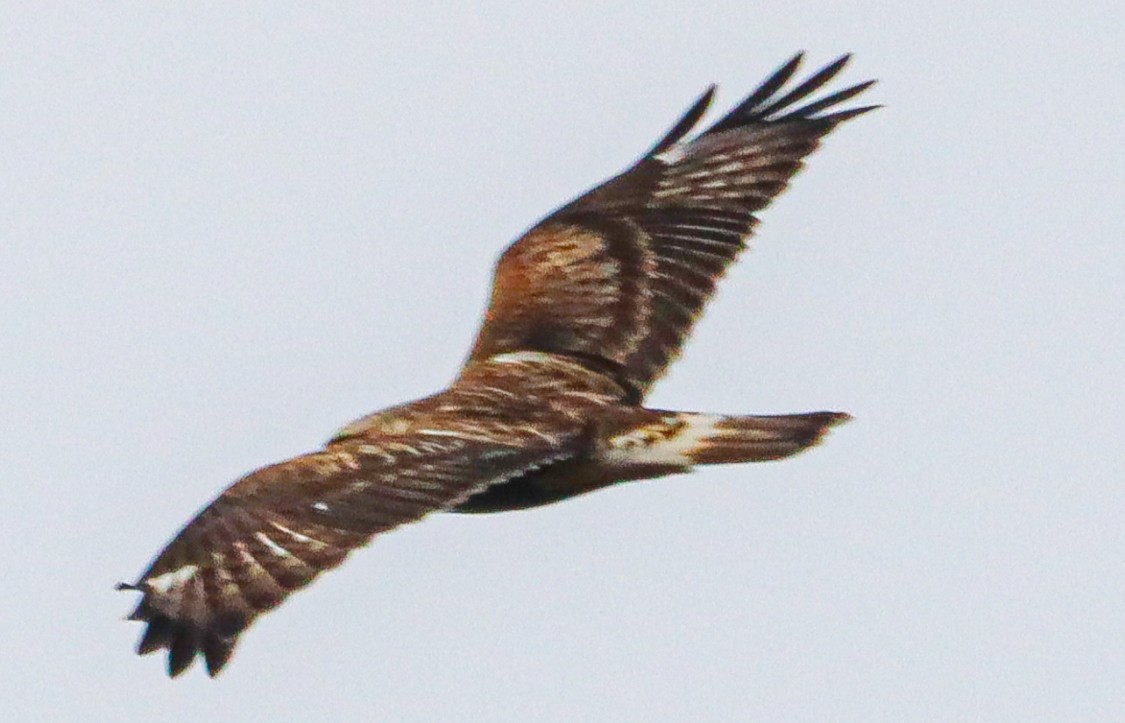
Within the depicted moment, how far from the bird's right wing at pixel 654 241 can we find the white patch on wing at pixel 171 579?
2.86 m

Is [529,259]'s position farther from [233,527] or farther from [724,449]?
[233,527]

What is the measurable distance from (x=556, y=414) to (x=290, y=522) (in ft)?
5.51

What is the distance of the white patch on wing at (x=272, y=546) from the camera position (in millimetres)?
10922

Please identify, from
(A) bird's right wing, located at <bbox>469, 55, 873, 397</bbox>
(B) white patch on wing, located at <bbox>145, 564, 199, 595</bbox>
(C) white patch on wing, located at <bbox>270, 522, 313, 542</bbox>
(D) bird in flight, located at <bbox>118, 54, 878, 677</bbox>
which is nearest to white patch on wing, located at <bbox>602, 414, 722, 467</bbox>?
(D) bird in flight, located at <bbox>118, 54, 878, 677</bbox>

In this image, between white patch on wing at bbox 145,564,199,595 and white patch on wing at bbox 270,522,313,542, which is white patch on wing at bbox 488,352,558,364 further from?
white patch on wing at bbox 145,564,199,595

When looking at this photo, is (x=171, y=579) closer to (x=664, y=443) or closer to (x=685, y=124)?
(x=664, y=443)

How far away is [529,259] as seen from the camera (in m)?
14.1

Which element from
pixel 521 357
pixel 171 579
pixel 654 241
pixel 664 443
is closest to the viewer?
pixel 171 579

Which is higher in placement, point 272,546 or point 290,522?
point 290,522

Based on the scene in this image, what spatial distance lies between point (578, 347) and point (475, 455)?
6.41ft

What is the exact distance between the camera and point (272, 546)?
36.1 feet

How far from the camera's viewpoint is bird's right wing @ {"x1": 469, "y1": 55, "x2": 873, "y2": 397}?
44.6ft

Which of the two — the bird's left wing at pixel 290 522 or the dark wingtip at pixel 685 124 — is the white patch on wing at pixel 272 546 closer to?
the bird's left wing at pixel 290 522

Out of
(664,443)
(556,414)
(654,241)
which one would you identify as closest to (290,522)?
(556,414)
